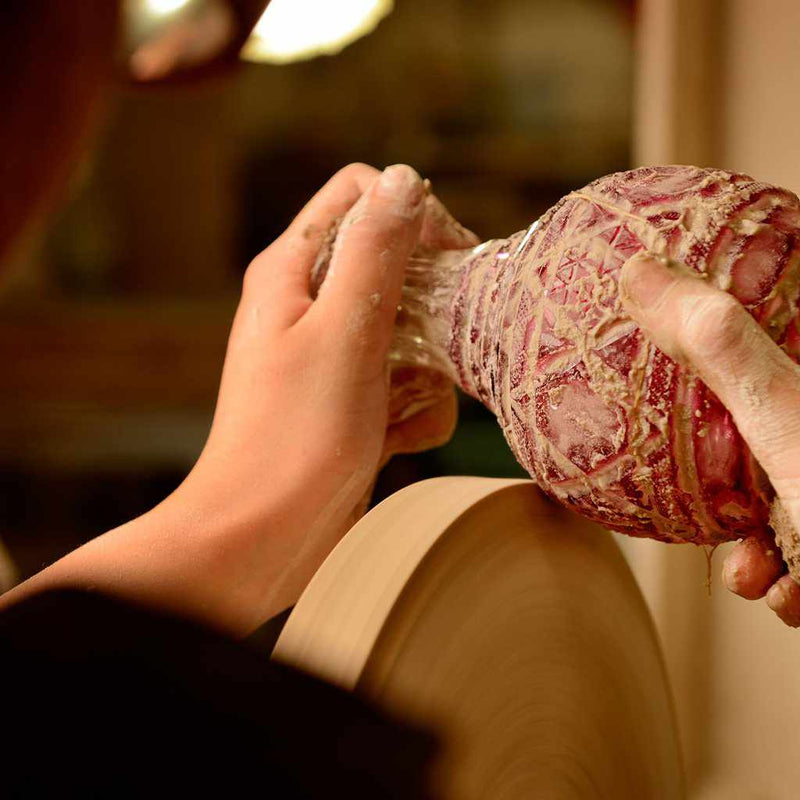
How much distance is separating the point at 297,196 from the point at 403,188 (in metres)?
0.67

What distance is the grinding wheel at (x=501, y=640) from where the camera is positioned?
0.53 metres

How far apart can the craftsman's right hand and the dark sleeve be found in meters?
0.24

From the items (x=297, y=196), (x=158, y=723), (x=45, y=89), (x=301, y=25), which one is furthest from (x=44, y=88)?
(x=297, y=196)

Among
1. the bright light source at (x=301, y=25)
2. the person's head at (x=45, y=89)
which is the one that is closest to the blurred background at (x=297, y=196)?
the bright light source at (x=301, y=25)

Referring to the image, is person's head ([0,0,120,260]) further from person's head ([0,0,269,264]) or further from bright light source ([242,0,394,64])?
bright light source ([242,0,394,64])

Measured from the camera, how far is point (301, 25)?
2.72 feet

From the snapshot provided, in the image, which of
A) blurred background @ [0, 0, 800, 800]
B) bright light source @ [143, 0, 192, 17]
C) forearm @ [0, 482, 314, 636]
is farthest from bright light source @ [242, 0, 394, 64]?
forearm @ [0, 482, 314, 636]

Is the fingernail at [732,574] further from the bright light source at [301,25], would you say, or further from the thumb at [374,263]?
the bright light source at [301,25]

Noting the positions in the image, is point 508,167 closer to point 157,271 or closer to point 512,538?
point 157,271

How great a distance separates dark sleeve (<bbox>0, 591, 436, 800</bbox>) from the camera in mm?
280

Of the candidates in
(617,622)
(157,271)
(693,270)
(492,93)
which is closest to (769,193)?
(693,270)

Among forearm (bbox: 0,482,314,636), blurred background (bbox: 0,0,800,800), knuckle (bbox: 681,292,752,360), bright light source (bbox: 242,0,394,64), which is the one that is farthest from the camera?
blurred background (bbox: 0,0,800,800)

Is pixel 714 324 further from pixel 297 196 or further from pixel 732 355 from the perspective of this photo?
pixel 297 196

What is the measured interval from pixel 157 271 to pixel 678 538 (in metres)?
0.81
